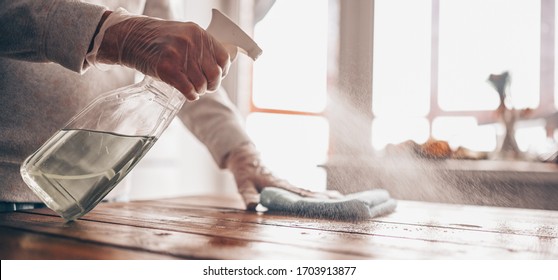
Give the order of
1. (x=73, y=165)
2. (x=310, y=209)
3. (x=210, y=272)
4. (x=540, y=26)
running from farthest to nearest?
(x=540, y=26) < (x=310, y=209) < (x=73, y=165) < (x=210, y=272)

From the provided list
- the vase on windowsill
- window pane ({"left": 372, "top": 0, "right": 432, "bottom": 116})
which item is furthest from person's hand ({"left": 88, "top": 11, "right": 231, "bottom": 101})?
the vase on windowsill

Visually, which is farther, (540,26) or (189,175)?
(189,175)

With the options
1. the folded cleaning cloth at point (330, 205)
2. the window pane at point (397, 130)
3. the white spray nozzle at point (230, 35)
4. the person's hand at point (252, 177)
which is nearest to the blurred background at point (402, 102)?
the window pane at point (397, 130)

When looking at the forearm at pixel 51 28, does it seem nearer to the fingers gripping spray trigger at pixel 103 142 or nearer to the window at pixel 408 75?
the fingers gripping spray trigger at pixel 103 142

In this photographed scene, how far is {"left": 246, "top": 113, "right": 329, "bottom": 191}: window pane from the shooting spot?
1519 millimetres

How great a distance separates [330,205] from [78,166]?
32 centimetres

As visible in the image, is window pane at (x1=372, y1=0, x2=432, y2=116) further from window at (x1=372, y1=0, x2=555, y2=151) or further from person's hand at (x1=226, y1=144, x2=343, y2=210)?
person's hand at (x1=226, y1=144, x2=343, y2=210)

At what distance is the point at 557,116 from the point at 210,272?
1.59m

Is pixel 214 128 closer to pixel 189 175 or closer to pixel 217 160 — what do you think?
pixel 217 160

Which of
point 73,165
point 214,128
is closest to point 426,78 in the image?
point 214,128

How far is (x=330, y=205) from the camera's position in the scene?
70cm

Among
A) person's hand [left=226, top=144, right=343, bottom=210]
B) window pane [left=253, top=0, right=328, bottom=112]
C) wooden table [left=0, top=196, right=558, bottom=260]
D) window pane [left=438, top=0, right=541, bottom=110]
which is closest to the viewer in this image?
wooden table [left=0, top=196, right=558, bottom=260]

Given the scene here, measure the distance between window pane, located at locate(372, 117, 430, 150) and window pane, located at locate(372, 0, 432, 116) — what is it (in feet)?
0.10

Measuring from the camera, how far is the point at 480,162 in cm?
171
